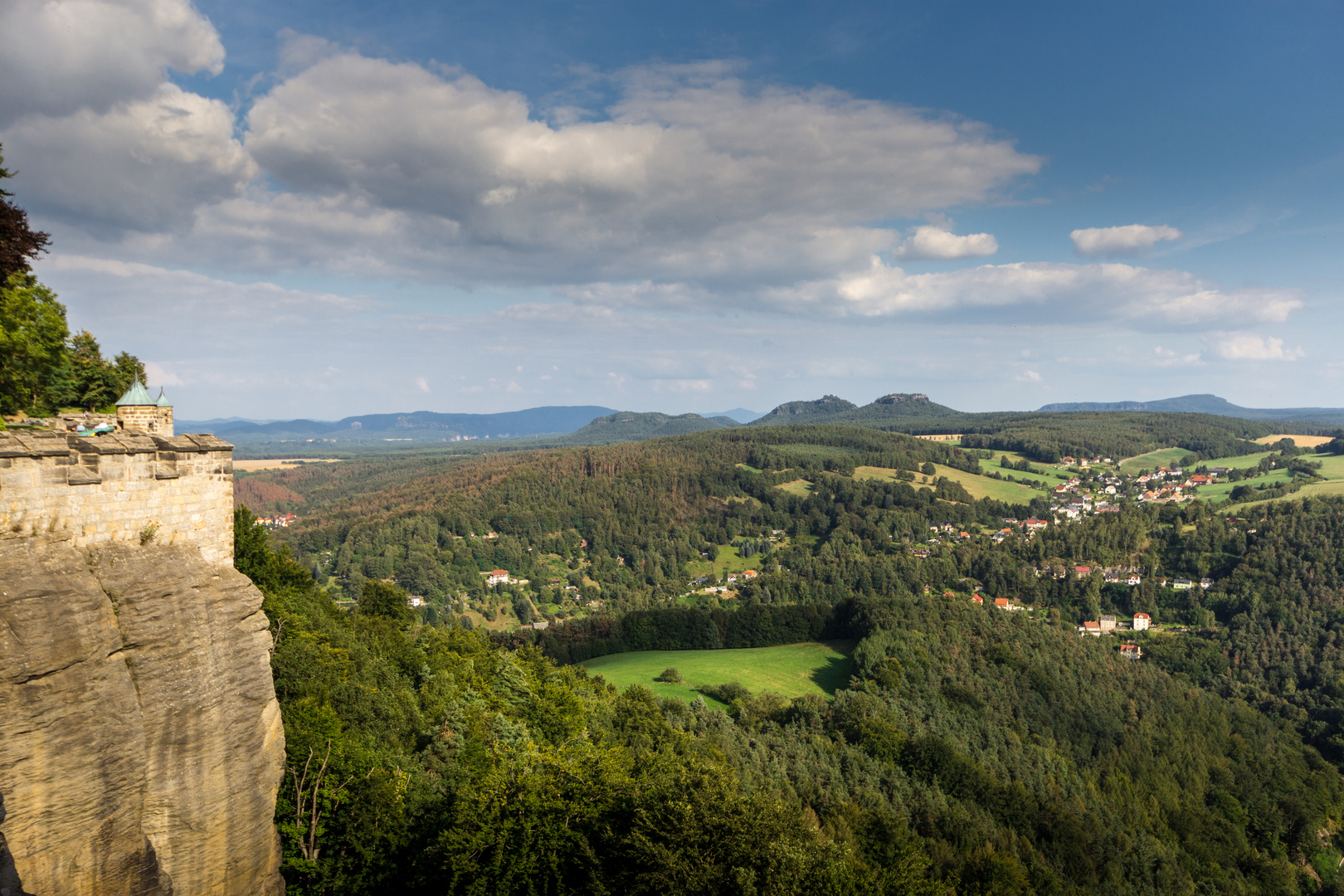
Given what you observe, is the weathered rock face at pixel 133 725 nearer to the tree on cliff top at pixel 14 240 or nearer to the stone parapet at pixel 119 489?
the stone parapet at pixel 119 489

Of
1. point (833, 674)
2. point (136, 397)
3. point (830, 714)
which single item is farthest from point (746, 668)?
point (136, 397)

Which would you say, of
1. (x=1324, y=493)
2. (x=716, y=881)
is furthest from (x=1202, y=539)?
(x=716, y=881)

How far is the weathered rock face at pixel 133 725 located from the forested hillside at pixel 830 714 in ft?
11.3

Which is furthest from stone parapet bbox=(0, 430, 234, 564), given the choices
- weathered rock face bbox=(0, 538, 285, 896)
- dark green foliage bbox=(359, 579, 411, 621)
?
dark green foliage bbox=(359, 579, 411, 621)

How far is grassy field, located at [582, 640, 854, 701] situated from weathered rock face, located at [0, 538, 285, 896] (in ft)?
222

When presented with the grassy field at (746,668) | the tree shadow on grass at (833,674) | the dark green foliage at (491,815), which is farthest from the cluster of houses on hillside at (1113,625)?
the dark green foliage at (491,815)

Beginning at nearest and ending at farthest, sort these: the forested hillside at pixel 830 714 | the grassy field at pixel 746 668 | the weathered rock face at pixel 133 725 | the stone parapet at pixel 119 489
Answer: the weathered rock face at pixel 133 725 < the stone parapet at pixel 119 489 < the forested hillside at pixel 830 714 < the grassy field at pixel 746 668

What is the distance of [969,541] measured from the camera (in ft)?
595

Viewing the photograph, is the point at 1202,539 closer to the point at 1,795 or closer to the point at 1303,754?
the point at 1303,754

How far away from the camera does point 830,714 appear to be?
232 feet

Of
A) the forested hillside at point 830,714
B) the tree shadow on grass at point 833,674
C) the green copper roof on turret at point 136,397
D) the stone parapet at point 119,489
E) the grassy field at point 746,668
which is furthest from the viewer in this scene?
the tree shadow on grass at point 833,674

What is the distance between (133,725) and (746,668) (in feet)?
297

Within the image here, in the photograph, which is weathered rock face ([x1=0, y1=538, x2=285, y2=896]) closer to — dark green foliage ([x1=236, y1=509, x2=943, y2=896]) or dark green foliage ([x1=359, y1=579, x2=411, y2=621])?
dark green foliage ([x1=236, y1=509, x2=943, y2=896])

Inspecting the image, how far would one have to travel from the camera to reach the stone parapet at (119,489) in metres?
12.6
